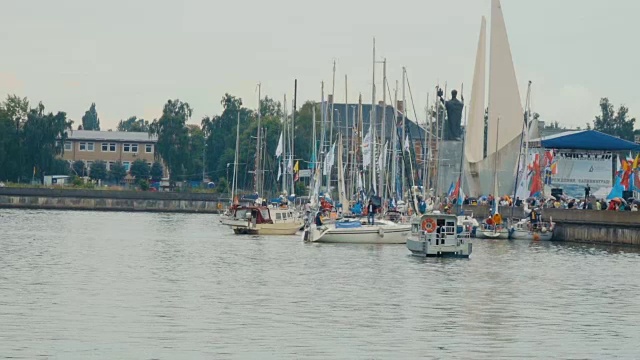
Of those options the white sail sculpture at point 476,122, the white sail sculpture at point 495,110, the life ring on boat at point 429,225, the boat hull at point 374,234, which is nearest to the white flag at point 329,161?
the white sail sculpture at point 476,122

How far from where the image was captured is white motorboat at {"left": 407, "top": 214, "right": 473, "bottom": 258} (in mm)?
68875

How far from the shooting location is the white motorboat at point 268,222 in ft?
312

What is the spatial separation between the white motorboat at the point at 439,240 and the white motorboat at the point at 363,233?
8.30 m

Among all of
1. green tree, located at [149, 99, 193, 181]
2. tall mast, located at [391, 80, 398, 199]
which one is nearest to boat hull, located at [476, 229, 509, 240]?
tall mast, located at [391, 80, 398, 199]

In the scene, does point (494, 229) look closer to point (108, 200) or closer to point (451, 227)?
point (451, 227)

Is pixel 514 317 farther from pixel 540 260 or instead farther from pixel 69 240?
pixel 69 240

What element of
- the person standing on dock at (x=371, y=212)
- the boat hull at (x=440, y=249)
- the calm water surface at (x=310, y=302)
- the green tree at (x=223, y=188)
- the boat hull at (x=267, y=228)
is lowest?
the calm water surface at (x=310, y=302)

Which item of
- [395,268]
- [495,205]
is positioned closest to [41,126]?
[495,205]

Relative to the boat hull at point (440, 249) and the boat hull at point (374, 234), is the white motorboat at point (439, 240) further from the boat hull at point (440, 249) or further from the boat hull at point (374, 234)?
the boat hull at point (374, 234)

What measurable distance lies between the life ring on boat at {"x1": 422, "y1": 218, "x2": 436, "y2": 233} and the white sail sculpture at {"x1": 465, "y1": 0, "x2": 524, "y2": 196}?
37300 mm

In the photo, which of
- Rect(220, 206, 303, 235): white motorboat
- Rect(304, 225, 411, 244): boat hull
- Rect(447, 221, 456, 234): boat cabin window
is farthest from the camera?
Rect(220, 206, 303, 235): white motorboat

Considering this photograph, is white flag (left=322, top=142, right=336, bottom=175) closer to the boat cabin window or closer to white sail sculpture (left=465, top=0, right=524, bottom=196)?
white sail sculpture (left=465, top=0, right=524, bottom=196)

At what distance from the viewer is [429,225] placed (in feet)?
226

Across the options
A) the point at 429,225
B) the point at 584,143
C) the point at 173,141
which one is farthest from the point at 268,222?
the point at 173,141
